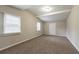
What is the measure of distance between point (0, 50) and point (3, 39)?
39cm

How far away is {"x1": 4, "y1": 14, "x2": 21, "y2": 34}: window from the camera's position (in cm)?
301

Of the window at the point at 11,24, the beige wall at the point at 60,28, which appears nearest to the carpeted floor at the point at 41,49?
the window at the point at 11,24

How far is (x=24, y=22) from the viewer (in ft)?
13.4

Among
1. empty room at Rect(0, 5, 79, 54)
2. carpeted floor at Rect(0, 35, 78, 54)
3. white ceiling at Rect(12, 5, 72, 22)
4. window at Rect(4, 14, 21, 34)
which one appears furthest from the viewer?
white ceiling at Rect(12, 5, 72, 22)

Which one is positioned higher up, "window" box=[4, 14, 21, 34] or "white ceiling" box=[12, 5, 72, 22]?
"white ceiling" box=[12, 5, 72, 22]

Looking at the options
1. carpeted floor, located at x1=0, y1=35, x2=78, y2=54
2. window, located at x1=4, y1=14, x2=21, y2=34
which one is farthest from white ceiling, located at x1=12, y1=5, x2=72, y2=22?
carpeted floor, located at x1=0, y1=35, x2=78, y2=54

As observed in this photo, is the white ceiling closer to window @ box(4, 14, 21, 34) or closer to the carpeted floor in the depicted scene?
window @ box(4, 14, 21, 34)

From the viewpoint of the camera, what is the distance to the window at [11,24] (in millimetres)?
3014

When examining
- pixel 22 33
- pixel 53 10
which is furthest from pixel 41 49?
pixel 53 10

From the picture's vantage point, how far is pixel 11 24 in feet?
10.8

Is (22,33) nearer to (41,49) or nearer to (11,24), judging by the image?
(11,24)

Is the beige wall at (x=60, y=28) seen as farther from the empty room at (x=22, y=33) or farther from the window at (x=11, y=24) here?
the window at (x=11, y=24)
